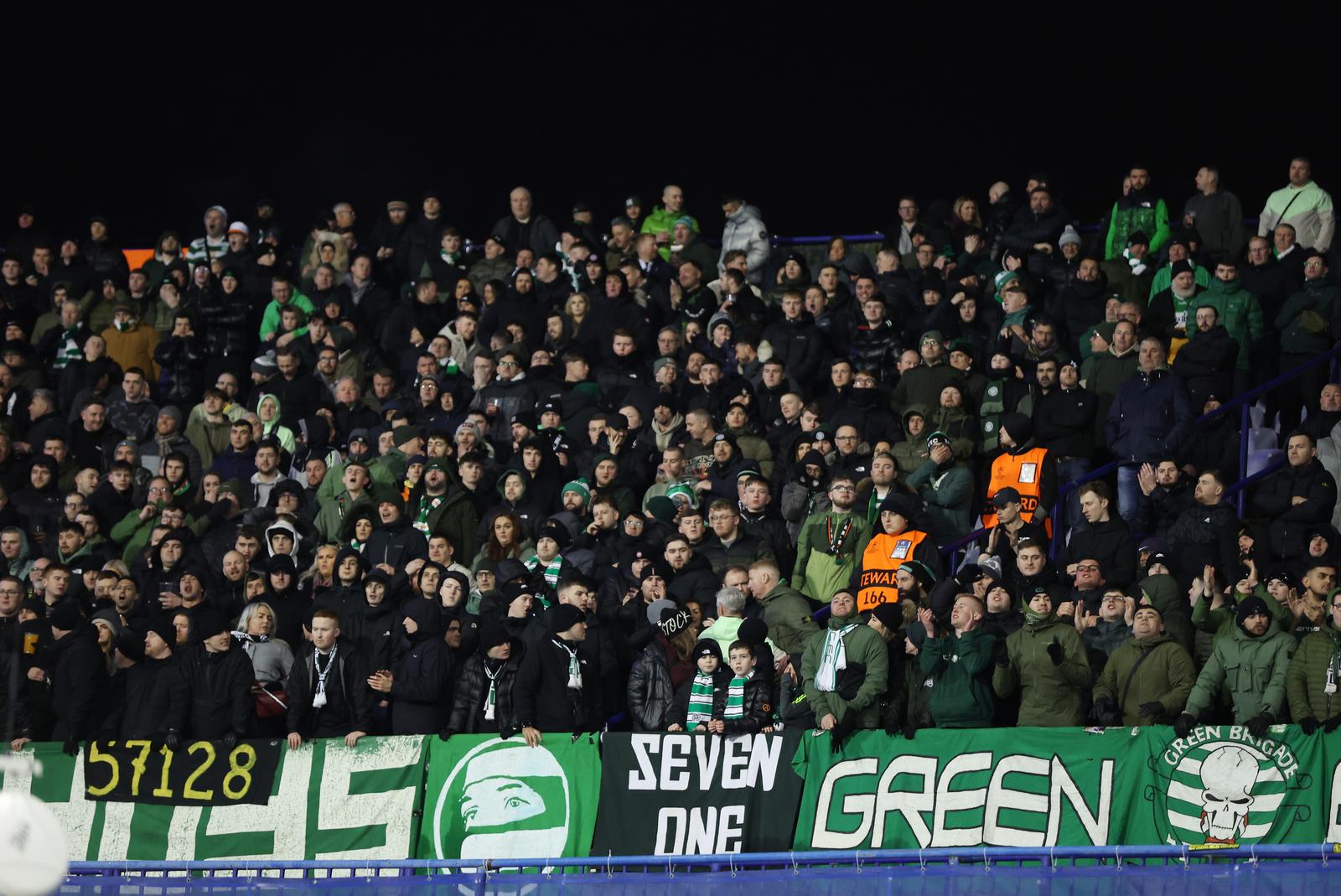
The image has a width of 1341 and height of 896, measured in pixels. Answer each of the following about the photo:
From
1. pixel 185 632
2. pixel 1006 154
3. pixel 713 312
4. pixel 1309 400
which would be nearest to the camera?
pixel 185 632

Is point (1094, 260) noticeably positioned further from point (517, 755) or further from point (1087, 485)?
point (517, 755)

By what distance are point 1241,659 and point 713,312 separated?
23.1 ft

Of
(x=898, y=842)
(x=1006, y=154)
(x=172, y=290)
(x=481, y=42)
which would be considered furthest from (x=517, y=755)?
(x=481, y=42)

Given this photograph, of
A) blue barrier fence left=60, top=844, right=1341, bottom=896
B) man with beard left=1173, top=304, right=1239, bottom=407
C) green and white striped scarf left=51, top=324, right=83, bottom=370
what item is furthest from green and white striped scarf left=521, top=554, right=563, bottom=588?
green and white striped scarf left=51, top=324, right=83, bottom=370

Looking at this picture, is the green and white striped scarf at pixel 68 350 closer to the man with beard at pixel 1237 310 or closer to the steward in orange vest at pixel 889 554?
the steward in orange vest at pixel 889 554

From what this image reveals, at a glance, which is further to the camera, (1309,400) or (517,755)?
(1309,400)

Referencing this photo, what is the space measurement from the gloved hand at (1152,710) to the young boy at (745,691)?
1.93m

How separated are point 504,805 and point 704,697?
3.99 ft

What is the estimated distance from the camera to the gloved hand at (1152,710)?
10.2m

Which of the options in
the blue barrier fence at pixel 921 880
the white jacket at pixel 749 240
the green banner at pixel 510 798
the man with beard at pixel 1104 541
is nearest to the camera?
the blue barrier fence at pixel 921 880

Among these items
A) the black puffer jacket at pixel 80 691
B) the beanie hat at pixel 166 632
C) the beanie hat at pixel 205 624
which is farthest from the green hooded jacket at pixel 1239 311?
the black puffer jacket at pixel 80 691

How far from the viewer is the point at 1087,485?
12.4m

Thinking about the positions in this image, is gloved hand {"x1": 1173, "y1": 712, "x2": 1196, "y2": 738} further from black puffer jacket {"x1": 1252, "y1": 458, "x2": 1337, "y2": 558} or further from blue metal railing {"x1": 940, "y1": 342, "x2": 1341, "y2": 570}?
blue metal railing {"x1": 940, "y1": 342, "x2": 1341, "y2": 570}

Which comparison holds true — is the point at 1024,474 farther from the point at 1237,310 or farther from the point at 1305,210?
the point at 1305,210
